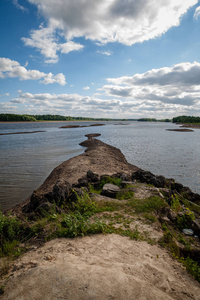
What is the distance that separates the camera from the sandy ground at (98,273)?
3264mm

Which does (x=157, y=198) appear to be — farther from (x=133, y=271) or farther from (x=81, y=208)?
(x=133, y=271)

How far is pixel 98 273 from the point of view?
369cm

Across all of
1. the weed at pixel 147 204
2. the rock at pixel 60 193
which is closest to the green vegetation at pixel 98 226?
the weed at pixel 147 204

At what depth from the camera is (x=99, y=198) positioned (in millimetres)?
8922

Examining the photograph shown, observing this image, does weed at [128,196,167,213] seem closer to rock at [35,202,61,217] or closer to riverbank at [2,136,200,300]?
riverbank at [2,136,200,300]

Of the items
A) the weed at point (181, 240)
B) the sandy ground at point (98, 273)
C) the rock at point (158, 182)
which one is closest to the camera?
the sandy ground at point (98, 273)

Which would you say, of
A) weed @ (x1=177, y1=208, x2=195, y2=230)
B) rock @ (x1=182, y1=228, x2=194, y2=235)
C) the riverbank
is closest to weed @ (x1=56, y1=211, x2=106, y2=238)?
the riverbank

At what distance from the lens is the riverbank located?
3381 mm

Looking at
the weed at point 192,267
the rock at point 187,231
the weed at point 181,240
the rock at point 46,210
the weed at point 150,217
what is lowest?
the rock at point 187,231

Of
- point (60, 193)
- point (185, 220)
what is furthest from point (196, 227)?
point (60, 193)

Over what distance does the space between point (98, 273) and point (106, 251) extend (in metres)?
1.23

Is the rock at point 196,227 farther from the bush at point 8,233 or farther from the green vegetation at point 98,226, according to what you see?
the bush at point 8,233

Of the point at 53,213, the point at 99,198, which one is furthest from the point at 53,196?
the point at 99,198

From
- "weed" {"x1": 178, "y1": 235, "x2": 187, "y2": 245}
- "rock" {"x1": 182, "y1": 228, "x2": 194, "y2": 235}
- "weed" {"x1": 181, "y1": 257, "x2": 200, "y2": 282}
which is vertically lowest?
"rock" {"x1": 182, "y1": 228, "x2": 194, "y2": 235}
